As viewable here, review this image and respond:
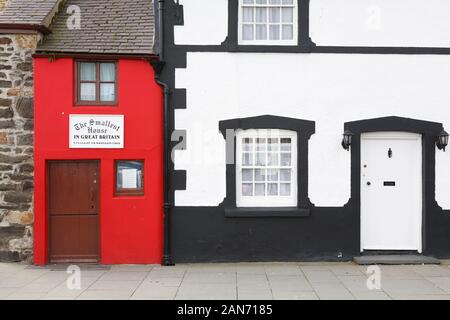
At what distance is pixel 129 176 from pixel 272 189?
274cm

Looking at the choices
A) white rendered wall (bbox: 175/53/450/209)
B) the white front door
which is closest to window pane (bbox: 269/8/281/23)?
white rendered wall (bbox: 175/53/450/209)

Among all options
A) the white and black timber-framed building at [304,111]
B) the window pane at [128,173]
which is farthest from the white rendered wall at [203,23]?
the window pane at [128,173]

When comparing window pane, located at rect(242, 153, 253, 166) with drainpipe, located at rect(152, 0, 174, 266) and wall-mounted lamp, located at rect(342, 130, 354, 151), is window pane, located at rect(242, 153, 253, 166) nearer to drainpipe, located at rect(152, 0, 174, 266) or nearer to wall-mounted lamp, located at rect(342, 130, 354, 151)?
drainpipe, located at rect(152, 0, 174, 266)

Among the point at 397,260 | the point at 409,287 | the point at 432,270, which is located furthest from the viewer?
the point at 397,260

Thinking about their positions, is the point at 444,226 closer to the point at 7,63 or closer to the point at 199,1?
the point at 199,1

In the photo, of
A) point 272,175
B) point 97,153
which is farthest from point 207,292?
point 97,153

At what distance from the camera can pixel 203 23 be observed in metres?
9.89

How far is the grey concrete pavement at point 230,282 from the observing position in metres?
7.74

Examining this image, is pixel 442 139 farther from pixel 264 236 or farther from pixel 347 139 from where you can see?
pixel 264 236

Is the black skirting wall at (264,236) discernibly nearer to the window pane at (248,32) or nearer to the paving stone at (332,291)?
the paving stone at (332,291)

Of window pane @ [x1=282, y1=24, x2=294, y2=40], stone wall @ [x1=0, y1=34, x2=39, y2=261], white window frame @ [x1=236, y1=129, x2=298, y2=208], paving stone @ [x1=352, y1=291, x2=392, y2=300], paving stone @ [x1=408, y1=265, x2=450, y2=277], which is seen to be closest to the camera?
paving stone @ [x1=352, y1=291, x2=392, y2=300]

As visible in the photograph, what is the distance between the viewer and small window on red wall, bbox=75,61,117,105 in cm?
988

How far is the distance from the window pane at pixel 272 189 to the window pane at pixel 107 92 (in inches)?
134

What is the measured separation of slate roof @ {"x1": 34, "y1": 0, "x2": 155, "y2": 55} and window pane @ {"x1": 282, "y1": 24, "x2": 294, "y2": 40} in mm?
2531
